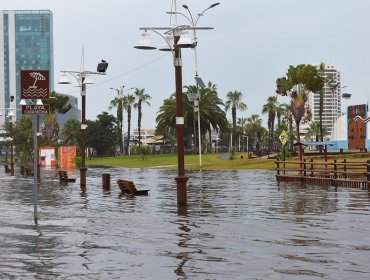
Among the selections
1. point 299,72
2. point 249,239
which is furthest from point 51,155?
point 249,239

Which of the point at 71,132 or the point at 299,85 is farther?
the point at 71,132

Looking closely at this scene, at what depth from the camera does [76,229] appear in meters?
15.6

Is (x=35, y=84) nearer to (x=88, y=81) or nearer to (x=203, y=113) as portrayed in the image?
(x=88, y=81)

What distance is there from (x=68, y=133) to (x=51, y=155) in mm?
73722

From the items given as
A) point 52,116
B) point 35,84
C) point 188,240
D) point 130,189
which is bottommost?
point 188,240

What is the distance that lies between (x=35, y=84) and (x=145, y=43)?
441 cm

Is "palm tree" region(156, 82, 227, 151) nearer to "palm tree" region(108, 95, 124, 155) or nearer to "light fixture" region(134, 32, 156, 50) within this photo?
"palm tree" region(108, 95, 124, 155)

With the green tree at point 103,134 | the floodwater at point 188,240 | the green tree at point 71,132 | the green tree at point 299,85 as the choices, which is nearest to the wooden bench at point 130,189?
the floodwater at point 188,240

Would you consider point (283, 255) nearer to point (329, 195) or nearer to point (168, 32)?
point (168, 32)

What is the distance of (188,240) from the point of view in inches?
537

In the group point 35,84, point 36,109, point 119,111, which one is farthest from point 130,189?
point 119,111

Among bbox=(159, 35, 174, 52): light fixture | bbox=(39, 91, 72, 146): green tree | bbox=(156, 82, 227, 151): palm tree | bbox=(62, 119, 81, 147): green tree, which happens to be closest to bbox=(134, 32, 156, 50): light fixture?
bbox=(159, 35, 174, 52): light fixture

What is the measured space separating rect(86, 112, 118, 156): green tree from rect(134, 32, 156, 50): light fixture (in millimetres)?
122464

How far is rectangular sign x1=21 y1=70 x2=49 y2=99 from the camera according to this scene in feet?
52.2
